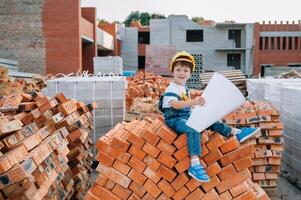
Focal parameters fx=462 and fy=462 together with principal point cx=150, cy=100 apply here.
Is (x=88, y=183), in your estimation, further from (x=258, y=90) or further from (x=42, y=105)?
(x=258, y=90)

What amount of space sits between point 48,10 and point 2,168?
957 inches

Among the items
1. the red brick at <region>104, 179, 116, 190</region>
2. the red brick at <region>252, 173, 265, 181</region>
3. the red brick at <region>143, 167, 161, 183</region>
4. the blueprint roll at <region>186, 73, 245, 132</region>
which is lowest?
Answer: the red brick at <region>252, 173, 265, 181</region>

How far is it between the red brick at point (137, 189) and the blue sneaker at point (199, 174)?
1.90 feet

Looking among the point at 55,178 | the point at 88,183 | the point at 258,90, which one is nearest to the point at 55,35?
the point at 258,90

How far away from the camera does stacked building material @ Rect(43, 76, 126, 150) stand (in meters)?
9.38

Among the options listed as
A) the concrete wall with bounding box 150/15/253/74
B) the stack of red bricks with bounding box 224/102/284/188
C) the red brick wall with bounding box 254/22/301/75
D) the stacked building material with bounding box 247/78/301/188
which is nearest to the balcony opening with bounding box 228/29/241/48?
the concrete wall with bounding box 150/15/253/74

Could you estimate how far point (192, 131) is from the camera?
179 inches

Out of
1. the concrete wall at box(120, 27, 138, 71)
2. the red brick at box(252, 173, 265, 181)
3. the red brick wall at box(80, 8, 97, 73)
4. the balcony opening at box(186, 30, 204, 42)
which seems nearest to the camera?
the red brick at box(252, 173, 265, 181)

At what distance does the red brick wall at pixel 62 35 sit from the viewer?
1057 inches

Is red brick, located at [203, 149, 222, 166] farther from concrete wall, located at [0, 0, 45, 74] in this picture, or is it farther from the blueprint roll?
concrete wall, located at [0, 0, 45, 74]

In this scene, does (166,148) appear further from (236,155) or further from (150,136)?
(236,155)

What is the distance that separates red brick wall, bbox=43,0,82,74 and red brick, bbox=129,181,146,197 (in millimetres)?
22961

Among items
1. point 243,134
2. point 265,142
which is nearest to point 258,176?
point 265,142

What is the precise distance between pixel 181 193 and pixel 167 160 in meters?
0.36
